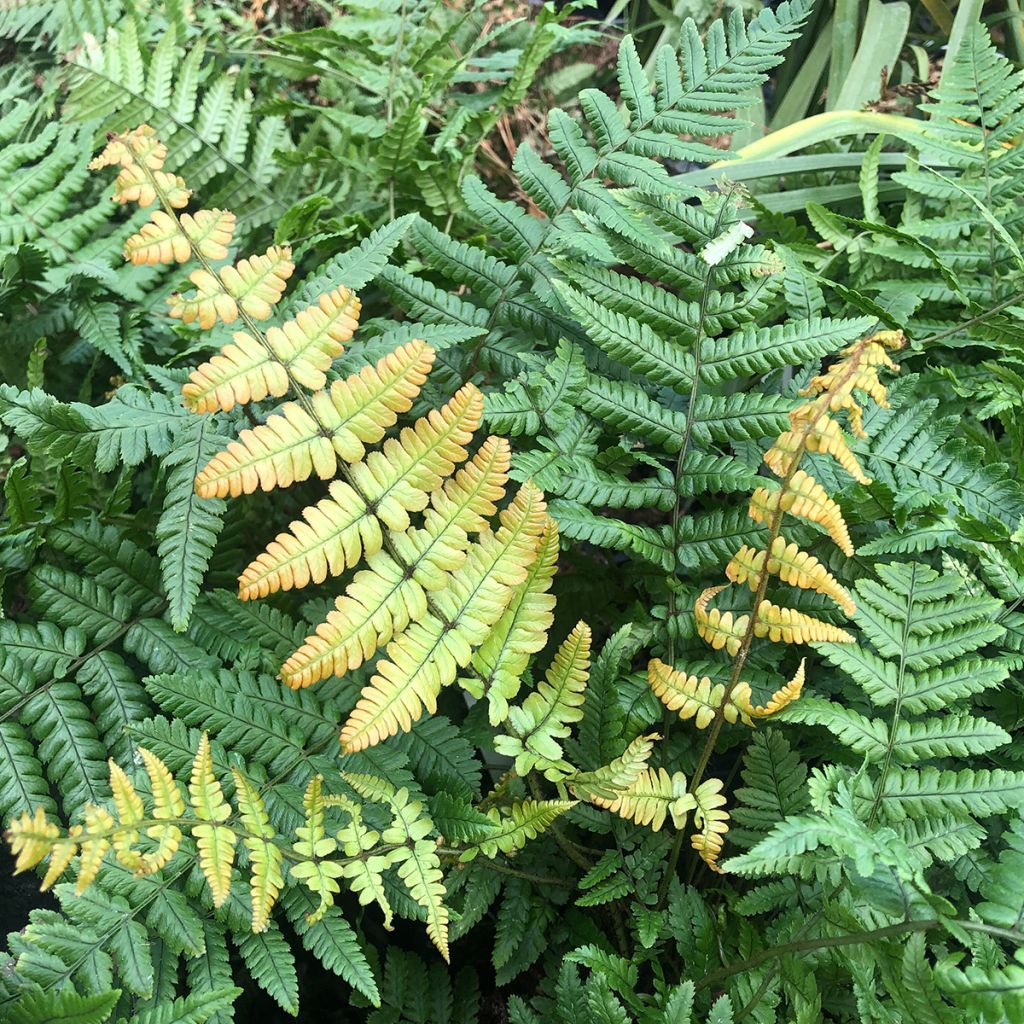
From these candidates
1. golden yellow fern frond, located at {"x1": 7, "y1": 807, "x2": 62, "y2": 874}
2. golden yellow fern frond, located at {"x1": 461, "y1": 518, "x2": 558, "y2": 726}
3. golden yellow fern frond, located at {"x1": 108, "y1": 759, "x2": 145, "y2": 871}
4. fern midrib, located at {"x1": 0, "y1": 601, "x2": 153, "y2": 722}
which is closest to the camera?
golden yellow fern frond, located at {"x1": 7, "y1": 807, "x2": 62, "y2": 874}

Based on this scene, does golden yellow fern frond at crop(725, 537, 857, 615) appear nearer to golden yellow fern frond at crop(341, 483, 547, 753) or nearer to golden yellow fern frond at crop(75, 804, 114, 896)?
golden yellow fern frond at crop(341, 483, 547, 753)

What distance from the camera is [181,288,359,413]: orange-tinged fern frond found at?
1.11 m

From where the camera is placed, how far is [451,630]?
1156 millimetres

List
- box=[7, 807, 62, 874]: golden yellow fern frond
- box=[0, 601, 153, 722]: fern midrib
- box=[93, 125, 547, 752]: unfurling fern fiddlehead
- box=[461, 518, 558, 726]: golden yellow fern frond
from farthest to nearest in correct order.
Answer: box=[0, 601, 153, 722]: fern midrib, box=[461, 518, 558, 726]: golden yellow fern frond, box=[93, 125, 547, 752]: unfurling fern fiddlehead, box=[7, 807, 62, 874]: golden yellow fern frond

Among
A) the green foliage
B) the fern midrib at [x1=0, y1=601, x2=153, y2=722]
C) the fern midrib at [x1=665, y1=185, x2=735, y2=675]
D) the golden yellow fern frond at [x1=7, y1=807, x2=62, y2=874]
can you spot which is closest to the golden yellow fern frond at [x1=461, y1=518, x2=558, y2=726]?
the green foliage

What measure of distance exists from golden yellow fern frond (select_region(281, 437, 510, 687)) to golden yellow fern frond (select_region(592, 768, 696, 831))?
1.24 ft

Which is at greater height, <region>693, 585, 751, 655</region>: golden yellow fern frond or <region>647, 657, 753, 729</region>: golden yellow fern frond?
<region>693, 585, 751, 655</region>: golden yellow fern frond

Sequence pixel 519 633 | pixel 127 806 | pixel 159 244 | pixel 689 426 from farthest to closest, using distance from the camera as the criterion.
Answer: pixel 689 426 < pixel 519 633 < pixel 159 244 < pixel 127 806

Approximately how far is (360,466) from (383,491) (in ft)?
0.15

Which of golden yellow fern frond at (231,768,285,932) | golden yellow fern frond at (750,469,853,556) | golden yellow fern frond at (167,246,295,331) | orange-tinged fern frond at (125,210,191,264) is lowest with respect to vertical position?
golden yellow fern frond at (231,768,285,932)

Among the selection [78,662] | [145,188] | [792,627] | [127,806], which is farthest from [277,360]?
[792,627]

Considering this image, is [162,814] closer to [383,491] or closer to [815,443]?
[383,491]

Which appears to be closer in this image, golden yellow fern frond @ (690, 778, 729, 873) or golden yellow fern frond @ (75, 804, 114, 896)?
golden yellow fern frond @ (75, 804, 114, 896)

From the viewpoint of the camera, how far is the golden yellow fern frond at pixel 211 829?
102cm
